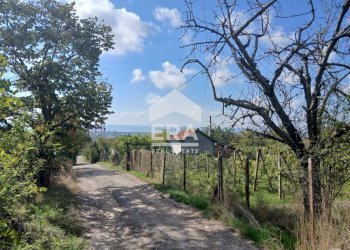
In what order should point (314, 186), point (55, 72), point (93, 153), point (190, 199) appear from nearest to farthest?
point (314, 186), point (190, 199), point (55, 72), point (93, 153)

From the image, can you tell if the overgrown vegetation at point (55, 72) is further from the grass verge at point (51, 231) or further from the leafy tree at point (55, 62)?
the grass verge at point (51, 231)

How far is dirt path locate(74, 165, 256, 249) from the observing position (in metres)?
7.03

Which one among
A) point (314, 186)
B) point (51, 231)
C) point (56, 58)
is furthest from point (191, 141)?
point (314, 186)

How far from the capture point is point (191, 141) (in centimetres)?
4219

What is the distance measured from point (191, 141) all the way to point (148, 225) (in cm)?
3365

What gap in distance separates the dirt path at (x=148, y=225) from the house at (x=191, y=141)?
88.0 ft

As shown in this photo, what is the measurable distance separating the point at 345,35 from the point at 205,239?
15.2ft

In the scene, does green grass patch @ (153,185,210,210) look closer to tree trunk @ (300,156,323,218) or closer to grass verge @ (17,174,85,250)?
grass verge @ (17,174,85,250)

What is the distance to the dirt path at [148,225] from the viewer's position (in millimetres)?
7027

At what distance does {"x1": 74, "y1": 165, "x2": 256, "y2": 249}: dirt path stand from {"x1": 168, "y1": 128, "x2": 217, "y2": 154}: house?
1056 inches

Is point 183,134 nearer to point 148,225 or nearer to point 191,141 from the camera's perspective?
point 191,141

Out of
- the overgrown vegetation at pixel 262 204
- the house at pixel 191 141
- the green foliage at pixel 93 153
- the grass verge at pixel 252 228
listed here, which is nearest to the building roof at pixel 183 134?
the house at pixel 191 141

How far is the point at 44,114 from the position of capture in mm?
15742

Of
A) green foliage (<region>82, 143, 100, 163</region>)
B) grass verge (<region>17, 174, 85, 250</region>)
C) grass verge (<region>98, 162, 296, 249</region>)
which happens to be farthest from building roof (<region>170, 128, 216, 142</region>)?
grass verge (<region>17, 174, 85, 250</region>)
